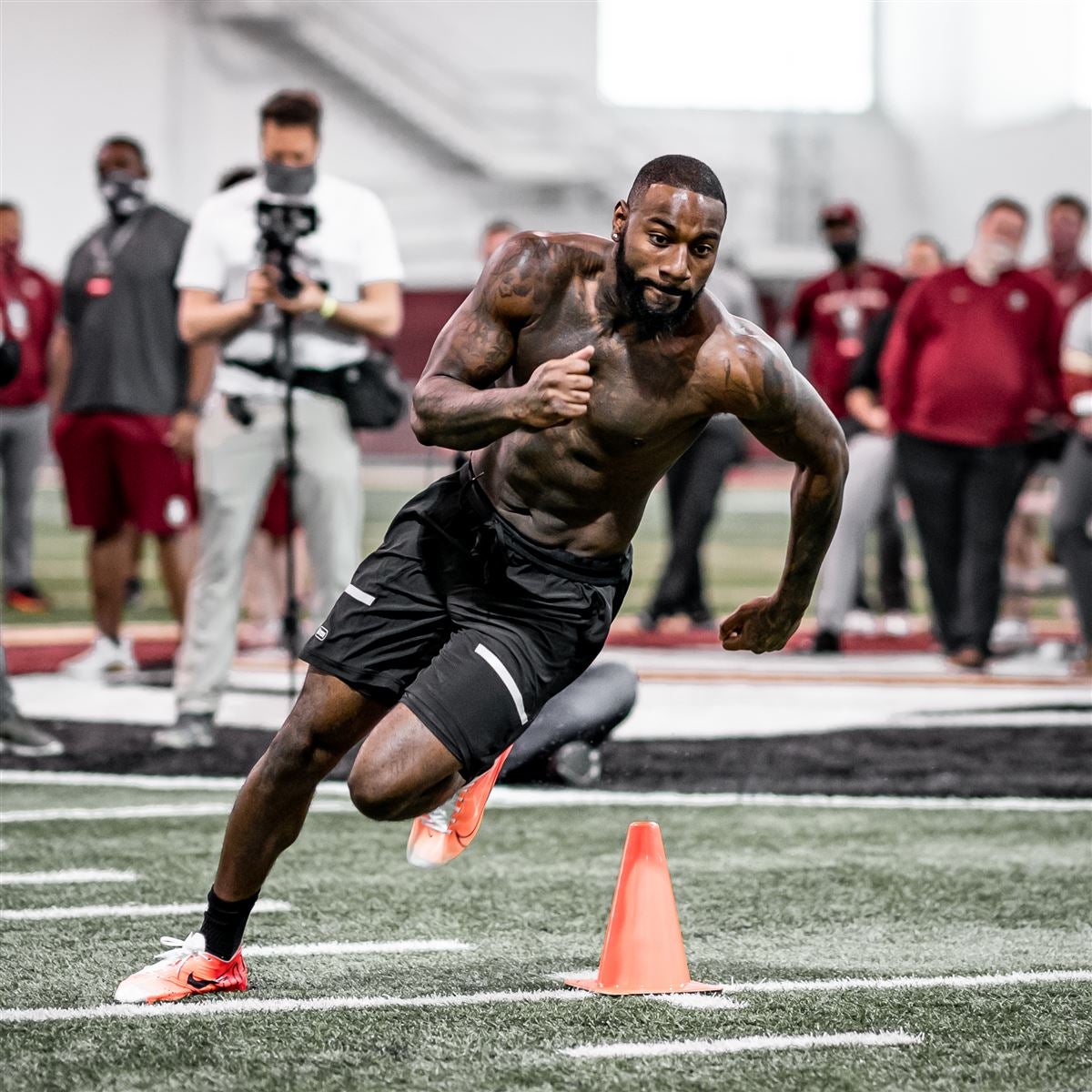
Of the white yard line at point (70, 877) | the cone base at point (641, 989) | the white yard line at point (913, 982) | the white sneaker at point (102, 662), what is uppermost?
the cone base at point (641, 989)

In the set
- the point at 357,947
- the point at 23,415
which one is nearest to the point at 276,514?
the point at 23,415

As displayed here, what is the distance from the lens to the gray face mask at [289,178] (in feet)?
26.2

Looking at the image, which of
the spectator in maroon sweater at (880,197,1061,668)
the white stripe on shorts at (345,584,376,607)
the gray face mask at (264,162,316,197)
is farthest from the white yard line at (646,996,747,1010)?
the spectator in maroon sweater at (880,197,1061,668)

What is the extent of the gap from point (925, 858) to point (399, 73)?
25218mm

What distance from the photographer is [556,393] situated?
405 cm

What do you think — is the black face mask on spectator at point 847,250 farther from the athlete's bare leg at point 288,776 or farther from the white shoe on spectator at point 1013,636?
the athlete's bare leg at point 288,776

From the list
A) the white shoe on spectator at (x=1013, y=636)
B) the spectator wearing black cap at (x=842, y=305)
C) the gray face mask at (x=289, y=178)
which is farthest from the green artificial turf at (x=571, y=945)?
the spectator wearing black cap at (x=842, y=305)

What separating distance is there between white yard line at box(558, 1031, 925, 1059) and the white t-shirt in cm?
435

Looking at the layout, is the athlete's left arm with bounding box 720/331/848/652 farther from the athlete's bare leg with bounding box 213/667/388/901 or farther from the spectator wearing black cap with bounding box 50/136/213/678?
the spectator wearing black cap with bounding box 50/136/213/678

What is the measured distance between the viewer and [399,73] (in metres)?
30.1

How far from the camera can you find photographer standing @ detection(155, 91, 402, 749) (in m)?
7.91

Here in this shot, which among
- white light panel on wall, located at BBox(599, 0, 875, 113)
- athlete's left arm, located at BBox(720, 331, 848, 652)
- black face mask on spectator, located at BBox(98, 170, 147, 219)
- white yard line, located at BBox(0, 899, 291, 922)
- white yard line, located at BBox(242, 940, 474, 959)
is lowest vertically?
white yard line, located at BBox(0, 899, 291, 922)

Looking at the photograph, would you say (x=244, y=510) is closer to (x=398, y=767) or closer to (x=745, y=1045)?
(x=398, y=767)

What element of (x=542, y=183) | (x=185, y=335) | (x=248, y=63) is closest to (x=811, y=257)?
(x=542, y=183)
